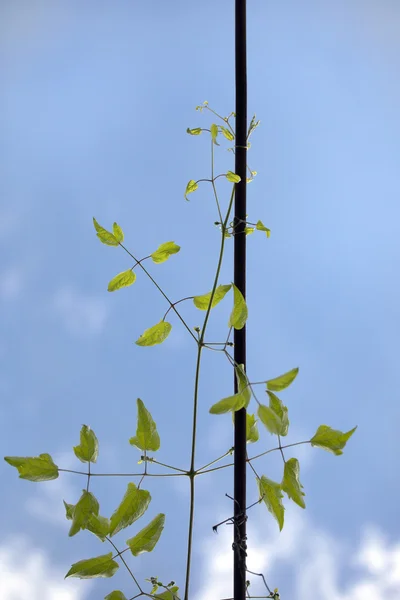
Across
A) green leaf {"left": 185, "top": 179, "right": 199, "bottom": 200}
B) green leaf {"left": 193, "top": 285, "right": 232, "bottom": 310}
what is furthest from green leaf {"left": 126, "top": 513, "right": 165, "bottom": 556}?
green leaf {"left": 185, "top": 179, "right": 199, "bottom": 200}

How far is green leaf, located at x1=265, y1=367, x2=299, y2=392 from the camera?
503 mm

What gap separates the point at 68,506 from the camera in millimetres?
632

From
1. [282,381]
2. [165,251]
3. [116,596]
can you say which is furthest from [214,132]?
[116,596]

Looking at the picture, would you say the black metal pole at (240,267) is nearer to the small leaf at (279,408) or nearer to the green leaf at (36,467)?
the small leaf at (279,408)

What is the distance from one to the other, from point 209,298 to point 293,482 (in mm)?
233

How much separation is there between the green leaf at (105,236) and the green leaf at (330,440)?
1.13 feet

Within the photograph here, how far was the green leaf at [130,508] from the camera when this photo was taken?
585 mm

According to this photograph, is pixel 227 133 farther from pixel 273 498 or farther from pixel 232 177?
pixel 273 498

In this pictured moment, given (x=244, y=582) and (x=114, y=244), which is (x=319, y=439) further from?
(x=114, y=244)

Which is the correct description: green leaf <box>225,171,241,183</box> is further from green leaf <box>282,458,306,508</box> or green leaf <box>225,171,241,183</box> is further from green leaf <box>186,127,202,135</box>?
green leaf <box>282,458,306,508</box>

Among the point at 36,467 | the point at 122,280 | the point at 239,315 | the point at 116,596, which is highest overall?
the point at 122,280

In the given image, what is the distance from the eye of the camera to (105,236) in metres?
0.73

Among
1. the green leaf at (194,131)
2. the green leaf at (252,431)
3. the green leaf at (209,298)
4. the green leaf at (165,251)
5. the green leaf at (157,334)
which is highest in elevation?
the green leaf at (194,131)

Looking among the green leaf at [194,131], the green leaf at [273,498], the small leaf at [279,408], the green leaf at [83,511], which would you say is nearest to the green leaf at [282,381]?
the small leaf at [279,408]
